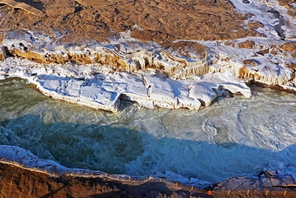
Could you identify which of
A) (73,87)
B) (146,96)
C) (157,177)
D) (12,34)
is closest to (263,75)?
(146,96)

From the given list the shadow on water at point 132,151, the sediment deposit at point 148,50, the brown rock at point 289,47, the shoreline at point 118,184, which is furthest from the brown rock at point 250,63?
the shoreline at point 118,184

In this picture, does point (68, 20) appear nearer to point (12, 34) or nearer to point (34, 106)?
point (12, 34)

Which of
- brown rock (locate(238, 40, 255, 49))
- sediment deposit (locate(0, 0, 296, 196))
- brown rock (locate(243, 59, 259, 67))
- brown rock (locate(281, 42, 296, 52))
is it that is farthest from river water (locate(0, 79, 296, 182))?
brown rock (locate(281, 42, 296, 52))

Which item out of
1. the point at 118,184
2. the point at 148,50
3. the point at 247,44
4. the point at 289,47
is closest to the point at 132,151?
the point at 118,184

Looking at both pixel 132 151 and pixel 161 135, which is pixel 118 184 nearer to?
pixel 132 151

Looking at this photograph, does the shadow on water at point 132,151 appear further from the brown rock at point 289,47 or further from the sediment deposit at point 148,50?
the brown rock at point 289,47

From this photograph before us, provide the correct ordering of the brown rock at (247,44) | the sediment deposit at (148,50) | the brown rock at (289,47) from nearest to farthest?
the sediment deposit at (148,50)
the brown rock at (289,47)
the brown rock at (247,44)

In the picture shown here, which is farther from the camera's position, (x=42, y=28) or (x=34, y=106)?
(x=42, y=28)

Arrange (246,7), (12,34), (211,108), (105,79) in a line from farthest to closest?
(246,7)
(12,34)
(105,79)
(211,108)
